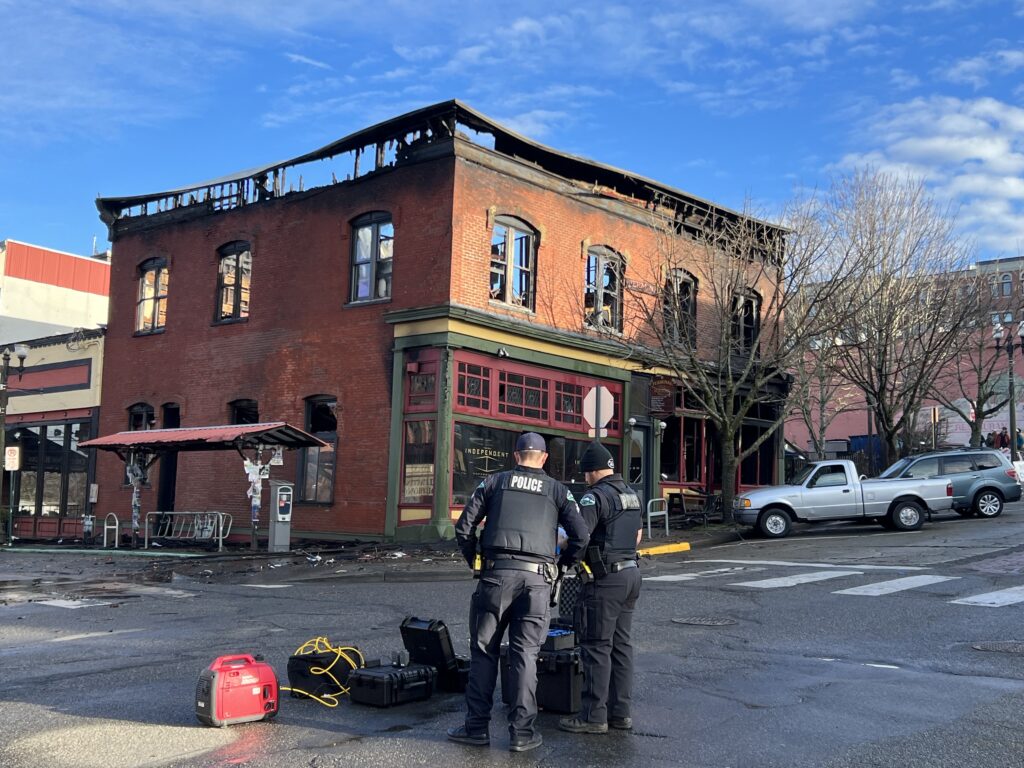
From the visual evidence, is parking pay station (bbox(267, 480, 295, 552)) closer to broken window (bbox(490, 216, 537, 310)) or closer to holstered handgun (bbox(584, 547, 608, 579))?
broken window (bbox(490, 216, 537, 310))

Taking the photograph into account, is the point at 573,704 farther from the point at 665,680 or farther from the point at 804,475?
the point at 804,475

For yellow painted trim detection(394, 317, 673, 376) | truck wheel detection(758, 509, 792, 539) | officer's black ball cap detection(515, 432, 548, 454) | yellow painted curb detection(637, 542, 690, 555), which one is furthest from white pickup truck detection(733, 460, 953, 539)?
officer's black ball cap detection(515, 432, 548, 454)

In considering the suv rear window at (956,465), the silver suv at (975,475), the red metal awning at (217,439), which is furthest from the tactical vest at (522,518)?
the suv rear window at (956,465)

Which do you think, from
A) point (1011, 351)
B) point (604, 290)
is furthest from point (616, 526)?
point (1011, 351)

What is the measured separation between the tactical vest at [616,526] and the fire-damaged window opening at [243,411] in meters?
19.7

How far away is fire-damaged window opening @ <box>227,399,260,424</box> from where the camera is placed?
82.5ft

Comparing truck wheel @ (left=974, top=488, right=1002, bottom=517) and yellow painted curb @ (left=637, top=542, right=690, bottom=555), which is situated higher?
truck wheel @ (left=974, top=488, right=1002, bottom=517)

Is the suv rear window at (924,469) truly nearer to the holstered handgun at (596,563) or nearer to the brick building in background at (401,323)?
the brick building in background at (401,323)

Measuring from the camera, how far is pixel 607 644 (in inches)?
252

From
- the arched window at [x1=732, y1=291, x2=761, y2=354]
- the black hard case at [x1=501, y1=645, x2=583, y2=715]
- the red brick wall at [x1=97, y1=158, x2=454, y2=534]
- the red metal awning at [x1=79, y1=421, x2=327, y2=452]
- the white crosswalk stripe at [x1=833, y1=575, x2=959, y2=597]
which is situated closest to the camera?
the black hard case at [x1=501, y1=645, x2=583, y2=715]

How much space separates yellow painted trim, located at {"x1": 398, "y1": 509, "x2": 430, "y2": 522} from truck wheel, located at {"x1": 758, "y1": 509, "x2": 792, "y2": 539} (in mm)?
7437

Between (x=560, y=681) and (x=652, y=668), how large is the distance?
176cm

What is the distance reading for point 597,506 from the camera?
656cm

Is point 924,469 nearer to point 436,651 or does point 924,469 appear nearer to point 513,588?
point 436,651
